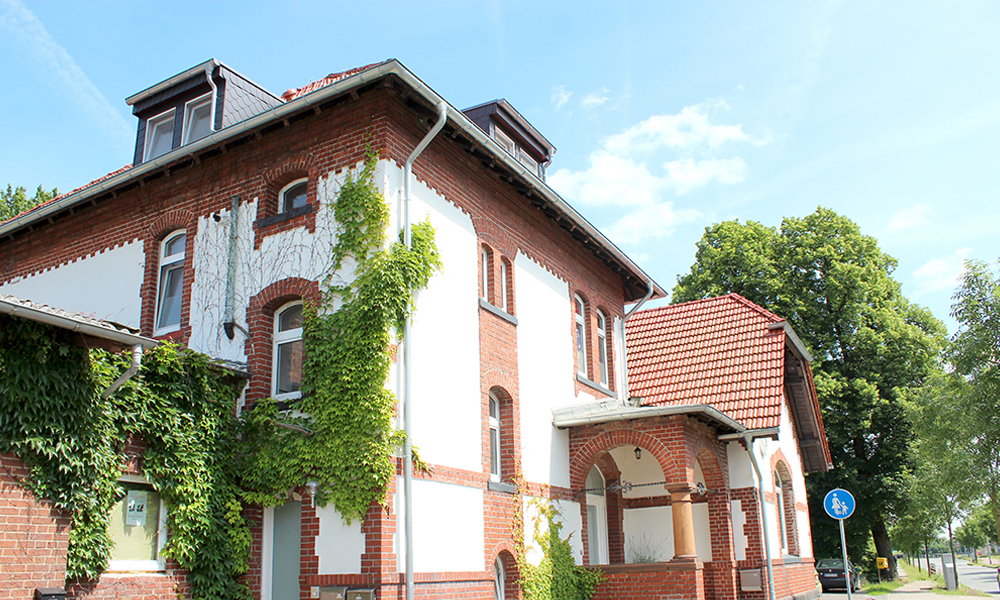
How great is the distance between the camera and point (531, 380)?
553 inches

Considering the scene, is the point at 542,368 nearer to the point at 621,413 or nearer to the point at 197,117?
the point at 621,413

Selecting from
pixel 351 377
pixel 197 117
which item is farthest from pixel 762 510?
pixel 197 117

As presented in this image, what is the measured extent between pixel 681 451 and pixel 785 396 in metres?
8.74

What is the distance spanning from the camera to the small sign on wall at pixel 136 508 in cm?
938

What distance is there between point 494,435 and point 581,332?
14.9 ft

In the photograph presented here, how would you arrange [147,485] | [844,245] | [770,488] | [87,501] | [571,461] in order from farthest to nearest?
1. [844,245]
2. [770,488]
3. [571,461]
4. [147,485]
5. [87,501]

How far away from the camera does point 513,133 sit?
52.9 ft

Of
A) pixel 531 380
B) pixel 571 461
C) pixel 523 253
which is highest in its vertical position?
pixel 523 253

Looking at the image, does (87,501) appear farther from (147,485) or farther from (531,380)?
(531,380)

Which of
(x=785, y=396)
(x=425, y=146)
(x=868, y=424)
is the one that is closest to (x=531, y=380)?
(x=425, y=146)

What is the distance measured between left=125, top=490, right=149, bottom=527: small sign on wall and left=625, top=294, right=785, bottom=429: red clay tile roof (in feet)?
35.9

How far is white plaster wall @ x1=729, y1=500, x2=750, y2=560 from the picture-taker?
16.3m

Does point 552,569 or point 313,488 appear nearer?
point 313,488

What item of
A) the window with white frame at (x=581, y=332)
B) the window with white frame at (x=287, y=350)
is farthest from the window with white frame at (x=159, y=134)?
the window with white frame at (x=581, y=332)
